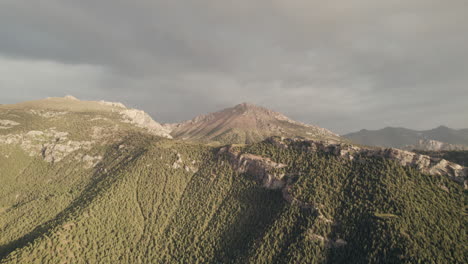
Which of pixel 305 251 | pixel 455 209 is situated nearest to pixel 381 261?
pixel 305 251

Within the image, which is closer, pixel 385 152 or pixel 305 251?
pixel 305 251

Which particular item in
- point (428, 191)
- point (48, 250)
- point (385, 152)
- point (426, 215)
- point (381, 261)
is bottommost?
point (48, 250)

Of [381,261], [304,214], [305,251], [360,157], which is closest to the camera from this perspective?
[381,261]

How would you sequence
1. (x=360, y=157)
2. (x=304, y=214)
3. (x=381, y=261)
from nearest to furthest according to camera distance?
(x=381, y=261) → (x=304, y=214) → (x=360, y=157)

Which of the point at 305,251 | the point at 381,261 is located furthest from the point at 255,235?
the point at 381,261

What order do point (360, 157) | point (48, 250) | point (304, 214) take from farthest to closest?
point (360, 157)
point (304, 214)
point (48, 250)

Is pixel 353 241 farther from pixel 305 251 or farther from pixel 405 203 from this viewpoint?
pixel 405 203

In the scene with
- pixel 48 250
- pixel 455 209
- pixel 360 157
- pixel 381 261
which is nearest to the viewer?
pixel 381 261

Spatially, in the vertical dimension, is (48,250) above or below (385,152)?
below

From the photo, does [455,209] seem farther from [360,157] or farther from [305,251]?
[305,251]
